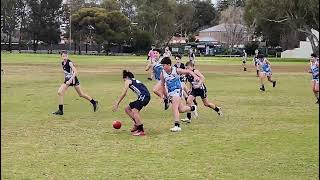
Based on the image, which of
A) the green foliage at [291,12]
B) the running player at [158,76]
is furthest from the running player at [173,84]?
the green foliage at [291,12]

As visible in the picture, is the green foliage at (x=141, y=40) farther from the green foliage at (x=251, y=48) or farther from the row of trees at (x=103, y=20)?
the green foliage at (x=251, y=48)

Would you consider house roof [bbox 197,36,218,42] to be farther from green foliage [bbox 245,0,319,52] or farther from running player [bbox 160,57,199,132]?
running player [bbox 160,57,199,132]

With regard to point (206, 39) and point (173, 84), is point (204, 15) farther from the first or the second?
point (173, 84)

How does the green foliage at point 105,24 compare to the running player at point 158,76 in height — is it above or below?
above

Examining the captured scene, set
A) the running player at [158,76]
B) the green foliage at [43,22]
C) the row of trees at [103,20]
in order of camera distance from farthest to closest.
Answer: the green foliage at [43,22]
the row of trees at [103,20]
the running player at [158,76]

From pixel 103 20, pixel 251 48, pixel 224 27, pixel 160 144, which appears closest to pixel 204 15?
pixel 224 27

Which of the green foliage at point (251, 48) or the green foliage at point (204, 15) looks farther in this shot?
the green foliage at point (204, 15)

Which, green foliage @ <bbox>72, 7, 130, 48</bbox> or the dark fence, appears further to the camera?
the dark fence

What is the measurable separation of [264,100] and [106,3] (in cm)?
9266

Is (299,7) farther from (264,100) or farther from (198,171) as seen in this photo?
(198,171)

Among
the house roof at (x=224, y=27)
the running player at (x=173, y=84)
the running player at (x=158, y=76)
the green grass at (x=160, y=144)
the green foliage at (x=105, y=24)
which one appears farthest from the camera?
the house roof at (x=224, y=27)

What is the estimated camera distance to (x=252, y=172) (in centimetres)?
877

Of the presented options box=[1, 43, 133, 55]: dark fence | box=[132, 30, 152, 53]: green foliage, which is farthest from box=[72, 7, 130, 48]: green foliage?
box=[1, 43, 133, 55]: dark fence

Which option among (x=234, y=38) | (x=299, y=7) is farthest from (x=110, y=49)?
(x=299, y=7)
